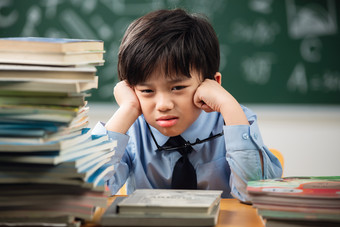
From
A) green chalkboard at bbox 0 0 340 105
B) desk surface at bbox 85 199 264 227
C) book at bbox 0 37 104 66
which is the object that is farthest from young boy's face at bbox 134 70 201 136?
green chalkboard at bbox 0 0 340 105

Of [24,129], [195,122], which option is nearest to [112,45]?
[195,122]

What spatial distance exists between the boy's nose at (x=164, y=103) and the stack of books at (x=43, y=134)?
1.30 ft

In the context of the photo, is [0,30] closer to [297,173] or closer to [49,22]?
[49,22]

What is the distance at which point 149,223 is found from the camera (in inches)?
37.2

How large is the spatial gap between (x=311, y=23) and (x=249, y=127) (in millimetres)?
2556

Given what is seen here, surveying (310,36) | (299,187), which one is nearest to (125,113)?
(299,187)

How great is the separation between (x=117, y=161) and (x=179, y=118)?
275 mm

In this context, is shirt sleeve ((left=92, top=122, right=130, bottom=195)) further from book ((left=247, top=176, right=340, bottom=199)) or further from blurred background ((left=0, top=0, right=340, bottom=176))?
blurred background ((left=0, top=0, right=340, bottom=176))

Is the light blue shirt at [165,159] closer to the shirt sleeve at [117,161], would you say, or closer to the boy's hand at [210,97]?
the shirt sleeve at [117,161]

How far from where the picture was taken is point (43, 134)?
924 mm

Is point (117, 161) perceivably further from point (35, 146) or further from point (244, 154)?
point (35, 146)

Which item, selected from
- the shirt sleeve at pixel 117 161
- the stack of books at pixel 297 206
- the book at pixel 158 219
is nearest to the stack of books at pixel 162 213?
the book at pixel 158 219

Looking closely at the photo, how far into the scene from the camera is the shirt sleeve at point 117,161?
1501 mm

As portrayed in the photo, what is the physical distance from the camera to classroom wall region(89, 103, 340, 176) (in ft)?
11.8
